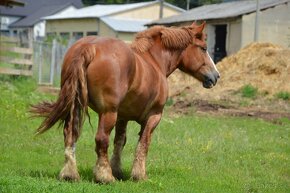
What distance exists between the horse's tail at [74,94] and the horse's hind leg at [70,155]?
0.14ft

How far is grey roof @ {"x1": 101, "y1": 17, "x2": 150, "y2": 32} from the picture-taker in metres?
57.7

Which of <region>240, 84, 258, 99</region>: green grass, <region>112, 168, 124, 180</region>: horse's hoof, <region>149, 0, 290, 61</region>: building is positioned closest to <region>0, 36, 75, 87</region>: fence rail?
<region>240, 84, 258, 99</region>: green grass

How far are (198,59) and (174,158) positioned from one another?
252cm

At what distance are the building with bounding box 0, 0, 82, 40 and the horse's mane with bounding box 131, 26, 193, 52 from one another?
6869cm

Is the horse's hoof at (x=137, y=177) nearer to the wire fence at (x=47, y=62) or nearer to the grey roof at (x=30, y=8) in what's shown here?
the wire fence at (x=47, y=62)

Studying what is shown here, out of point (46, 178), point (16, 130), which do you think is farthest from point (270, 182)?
point (16, 130)

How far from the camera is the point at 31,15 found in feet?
292

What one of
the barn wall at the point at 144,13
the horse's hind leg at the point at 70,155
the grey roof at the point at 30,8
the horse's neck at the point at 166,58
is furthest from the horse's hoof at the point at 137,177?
the grey roof at the point at 30,8

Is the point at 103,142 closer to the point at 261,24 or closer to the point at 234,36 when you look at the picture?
the point at 261,24

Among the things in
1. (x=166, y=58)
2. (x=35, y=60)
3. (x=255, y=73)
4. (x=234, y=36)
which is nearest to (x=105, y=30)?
(x=234, y=36)

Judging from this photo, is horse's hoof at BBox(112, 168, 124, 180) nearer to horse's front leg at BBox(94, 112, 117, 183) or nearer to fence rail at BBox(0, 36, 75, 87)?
horse's front leg at BBox(94, 112, 117, 183)

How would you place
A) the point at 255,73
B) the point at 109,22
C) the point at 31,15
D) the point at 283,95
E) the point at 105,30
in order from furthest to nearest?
1. the point at 31,15
2. the point at 105,30
3. the point at 109,22
4. the point at 255,73
5. the point at 283,95

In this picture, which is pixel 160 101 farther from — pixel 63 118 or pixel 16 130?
pixel 16 130

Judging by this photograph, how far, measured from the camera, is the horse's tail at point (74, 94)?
7465 mm
